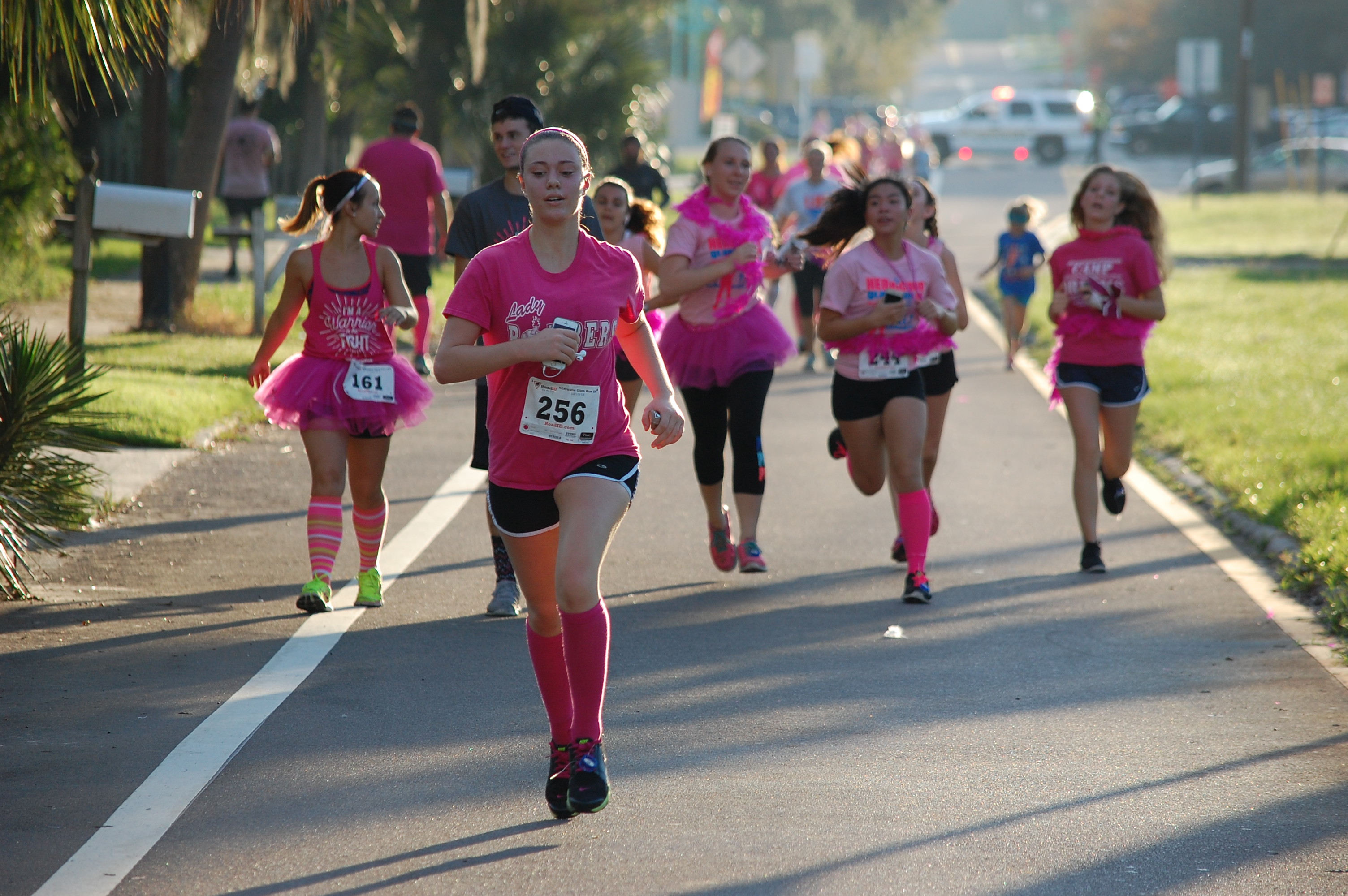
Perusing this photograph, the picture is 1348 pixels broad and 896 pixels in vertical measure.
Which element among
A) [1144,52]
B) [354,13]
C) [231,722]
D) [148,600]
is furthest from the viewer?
[1144,52]

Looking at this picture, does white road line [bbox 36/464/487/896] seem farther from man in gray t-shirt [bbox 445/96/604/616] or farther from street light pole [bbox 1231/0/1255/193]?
street light pole [bbox 1231/0/1255/193]

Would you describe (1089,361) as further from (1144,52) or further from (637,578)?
(1144,52)

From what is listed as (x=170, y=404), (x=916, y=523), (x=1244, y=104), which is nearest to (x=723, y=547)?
(x=916, y=523)

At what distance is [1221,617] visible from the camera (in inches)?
289

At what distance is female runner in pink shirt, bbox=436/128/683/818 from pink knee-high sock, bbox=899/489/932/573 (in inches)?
120

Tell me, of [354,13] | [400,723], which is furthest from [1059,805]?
[354,13]

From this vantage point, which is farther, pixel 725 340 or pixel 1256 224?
pixel 1256 224

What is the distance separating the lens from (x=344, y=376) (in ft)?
23.4

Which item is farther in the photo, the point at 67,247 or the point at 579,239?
the point at 67,247

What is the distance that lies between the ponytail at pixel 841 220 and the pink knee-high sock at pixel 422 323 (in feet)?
20.0

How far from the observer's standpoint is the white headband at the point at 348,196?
7.15 metres

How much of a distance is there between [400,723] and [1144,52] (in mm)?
83594

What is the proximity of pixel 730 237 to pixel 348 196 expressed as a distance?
74.1 inches

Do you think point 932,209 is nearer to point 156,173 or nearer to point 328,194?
point 328,194
